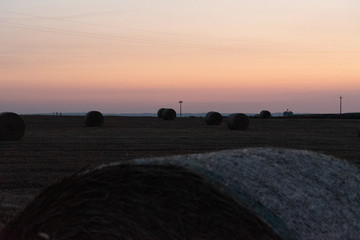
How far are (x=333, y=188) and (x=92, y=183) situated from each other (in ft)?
7.26

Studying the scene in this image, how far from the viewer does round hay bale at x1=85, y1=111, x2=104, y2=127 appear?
37.0 metres

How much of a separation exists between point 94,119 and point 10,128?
12.6 m

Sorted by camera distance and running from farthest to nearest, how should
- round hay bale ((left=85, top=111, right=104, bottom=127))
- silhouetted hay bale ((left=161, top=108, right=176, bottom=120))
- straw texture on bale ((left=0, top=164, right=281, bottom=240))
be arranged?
silhouetted hay bale ((left=161, top=108, right=176, bottom=120)) < round hay bale ((left=85, top=111, right=104, bottom=127)) < straw texture on bale ((left=0, top=164, right=281, bottom=240))

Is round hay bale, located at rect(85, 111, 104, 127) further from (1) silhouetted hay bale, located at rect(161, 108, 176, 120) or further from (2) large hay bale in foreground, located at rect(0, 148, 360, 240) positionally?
(2) large hay bale in foreground, located at rect(0, 148, 360, 240)

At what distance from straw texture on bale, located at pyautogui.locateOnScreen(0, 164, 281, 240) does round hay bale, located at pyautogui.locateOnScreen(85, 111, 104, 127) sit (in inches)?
1271

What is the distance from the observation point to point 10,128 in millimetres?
24750

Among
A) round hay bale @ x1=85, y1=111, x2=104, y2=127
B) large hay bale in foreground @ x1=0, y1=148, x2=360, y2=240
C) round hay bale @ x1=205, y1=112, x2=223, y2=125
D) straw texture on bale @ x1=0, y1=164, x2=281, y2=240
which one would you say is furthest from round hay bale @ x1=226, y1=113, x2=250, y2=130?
straw texture on bale @ x1=0, y1=164, x2=281, y2=240

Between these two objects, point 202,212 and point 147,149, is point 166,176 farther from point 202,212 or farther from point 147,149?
point 147,149

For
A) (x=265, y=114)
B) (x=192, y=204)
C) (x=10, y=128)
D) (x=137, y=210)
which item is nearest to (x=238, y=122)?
(x=10, y=128)

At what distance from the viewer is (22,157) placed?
1691 centimetres

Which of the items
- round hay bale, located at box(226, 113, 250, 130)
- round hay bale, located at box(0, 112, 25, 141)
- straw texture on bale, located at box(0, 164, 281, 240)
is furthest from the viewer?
round hay bale, located at box(226, 113, 250, 130)

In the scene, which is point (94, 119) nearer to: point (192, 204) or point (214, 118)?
point (214, 118)

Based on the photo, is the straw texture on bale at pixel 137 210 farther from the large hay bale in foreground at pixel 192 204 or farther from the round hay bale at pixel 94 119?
the round hay bale at pixel 94 119

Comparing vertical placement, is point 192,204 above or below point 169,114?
below
